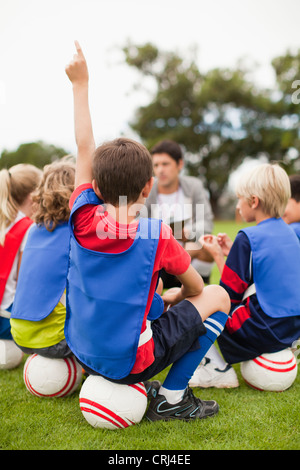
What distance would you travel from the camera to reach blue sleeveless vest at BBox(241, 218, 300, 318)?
8.12 ft

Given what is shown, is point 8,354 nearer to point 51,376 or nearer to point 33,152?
point 51,376

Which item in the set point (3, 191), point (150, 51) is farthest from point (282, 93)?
point (3, 191)

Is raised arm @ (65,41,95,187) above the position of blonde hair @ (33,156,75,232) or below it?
above

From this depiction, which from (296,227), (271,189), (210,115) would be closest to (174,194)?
(296,227)

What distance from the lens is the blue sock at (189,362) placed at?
7.11ft

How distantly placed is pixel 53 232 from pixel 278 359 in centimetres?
163

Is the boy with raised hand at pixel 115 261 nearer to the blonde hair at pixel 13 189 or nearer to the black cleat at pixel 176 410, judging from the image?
the black cleat at pixel 176 410

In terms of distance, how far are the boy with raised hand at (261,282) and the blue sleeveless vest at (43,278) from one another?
1.07 metres

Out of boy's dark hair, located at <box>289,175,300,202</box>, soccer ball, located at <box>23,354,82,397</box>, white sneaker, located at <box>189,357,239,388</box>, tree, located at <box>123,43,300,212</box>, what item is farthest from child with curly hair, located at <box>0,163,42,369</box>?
tree, located at <box>123,43,300,212</box>

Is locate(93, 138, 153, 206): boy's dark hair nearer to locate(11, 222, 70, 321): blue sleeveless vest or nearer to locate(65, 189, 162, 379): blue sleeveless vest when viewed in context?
locate(65, 189, 162, 379): blue sleeveless vest

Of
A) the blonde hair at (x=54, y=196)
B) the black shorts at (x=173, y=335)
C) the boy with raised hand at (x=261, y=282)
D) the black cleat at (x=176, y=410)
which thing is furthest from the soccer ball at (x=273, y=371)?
the blonde hair at (x=54, y=196)

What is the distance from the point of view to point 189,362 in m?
2.17

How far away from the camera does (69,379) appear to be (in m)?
2.47

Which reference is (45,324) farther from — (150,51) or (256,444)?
(150,51)
